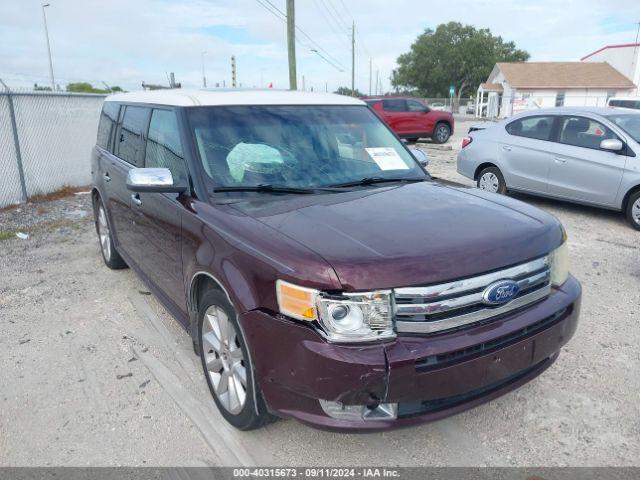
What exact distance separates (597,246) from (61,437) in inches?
236

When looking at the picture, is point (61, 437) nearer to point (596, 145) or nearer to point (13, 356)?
point (13, 356)

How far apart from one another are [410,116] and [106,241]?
15.2 meters

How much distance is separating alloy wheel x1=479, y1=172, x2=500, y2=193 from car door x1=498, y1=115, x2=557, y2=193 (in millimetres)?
258

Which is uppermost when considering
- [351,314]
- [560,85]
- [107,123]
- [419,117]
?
[560,85]

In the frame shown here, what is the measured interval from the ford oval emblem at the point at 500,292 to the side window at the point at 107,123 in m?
3.96

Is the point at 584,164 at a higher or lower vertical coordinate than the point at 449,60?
lower

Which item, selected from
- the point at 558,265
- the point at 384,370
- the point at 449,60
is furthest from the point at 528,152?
the point at 449,60

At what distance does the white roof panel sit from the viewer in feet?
11.4

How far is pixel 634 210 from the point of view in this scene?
6855 mm

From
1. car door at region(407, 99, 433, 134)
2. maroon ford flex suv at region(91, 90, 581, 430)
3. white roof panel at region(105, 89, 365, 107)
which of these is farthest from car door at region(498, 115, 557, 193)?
car door at region(407, 99, 433, 134)

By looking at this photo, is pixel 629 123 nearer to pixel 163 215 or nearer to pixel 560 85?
pixel 163 215

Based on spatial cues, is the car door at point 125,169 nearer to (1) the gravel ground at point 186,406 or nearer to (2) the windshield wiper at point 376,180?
(1) the gravel ground at point 186,406

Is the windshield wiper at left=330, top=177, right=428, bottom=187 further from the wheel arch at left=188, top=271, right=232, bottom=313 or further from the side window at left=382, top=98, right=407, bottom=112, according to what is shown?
the side window at left=382, top=98, right=407, bottom=112

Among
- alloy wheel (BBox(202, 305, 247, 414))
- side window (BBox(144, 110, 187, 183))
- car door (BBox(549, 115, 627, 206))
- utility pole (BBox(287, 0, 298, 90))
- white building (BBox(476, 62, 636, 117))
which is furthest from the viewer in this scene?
white building (BBox(476, 62, 636, 117))
